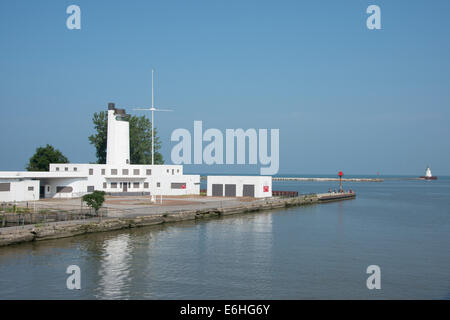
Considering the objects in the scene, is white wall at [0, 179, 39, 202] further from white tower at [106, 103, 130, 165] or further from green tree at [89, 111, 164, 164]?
green tree at [89, 111, 164, 164]

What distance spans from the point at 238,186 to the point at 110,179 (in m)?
20.7

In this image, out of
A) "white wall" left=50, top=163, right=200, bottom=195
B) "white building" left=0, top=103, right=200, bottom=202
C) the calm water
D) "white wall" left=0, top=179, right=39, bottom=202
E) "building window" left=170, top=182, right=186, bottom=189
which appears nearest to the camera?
the calm water

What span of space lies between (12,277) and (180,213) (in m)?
24.8

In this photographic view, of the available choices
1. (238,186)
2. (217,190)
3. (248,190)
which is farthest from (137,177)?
(248,190)

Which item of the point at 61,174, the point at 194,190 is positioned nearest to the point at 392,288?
the point at 61,174

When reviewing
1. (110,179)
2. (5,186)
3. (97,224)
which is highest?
(110,179)

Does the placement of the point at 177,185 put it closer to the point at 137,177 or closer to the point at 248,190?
the point at 137,177

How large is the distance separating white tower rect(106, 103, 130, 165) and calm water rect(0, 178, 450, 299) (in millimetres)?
29188

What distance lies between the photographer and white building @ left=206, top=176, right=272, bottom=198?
72.1 meters

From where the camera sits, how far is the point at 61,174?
194ft

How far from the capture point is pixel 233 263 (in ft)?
91.9

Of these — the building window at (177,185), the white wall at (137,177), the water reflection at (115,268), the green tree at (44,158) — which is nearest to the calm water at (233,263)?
the water reflection at (115,268)

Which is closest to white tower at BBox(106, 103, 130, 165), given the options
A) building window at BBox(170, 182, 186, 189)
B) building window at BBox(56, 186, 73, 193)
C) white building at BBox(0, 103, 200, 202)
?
white building at BBox(0, 103, 200, 202)
